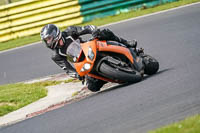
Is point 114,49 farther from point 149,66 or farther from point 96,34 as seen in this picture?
point 149,66

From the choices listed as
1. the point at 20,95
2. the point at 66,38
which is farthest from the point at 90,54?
the point at 20,95

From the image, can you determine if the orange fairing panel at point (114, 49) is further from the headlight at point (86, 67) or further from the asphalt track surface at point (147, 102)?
the asphalt track surface at point (147, 102)

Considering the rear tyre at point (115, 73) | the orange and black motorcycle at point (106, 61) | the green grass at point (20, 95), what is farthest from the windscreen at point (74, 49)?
the green grass at point (20, 95)

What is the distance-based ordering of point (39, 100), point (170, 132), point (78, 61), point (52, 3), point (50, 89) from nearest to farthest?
point (170, 132), point (78, 61), point (39, 100), point (50, 89), point (52, 3)

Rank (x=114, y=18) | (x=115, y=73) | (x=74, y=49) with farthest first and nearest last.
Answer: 1. (x=114, y=18)
2. (x=74, y=49)
3. (x=115, y=73)

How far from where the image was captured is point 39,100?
376 inches

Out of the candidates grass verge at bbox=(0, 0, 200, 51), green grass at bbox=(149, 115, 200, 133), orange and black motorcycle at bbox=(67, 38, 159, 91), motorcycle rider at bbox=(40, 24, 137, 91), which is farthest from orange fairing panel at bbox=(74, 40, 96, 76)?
grass verge at bbox=(0, 0, 200, 51)

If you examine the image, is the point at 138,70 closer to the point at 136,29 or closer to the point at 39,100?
the point at 39,100

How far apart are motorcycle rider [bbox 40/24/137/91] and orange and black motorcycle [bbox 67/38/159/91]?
0.45 feet

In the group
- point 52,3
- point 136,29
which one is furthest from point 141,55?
point 52,3

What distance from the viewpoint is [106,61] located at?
25.9 feet

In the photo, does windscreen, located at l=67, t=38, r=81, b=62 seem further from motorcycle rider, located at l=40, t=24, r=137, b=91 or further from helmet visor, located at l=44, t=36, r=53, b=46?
helmet visor, located at l=44, t=36, r=53, b=46

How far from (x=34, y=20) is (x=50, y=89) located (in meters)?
7.82

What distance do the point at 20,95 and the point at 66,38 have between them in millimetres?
2222
